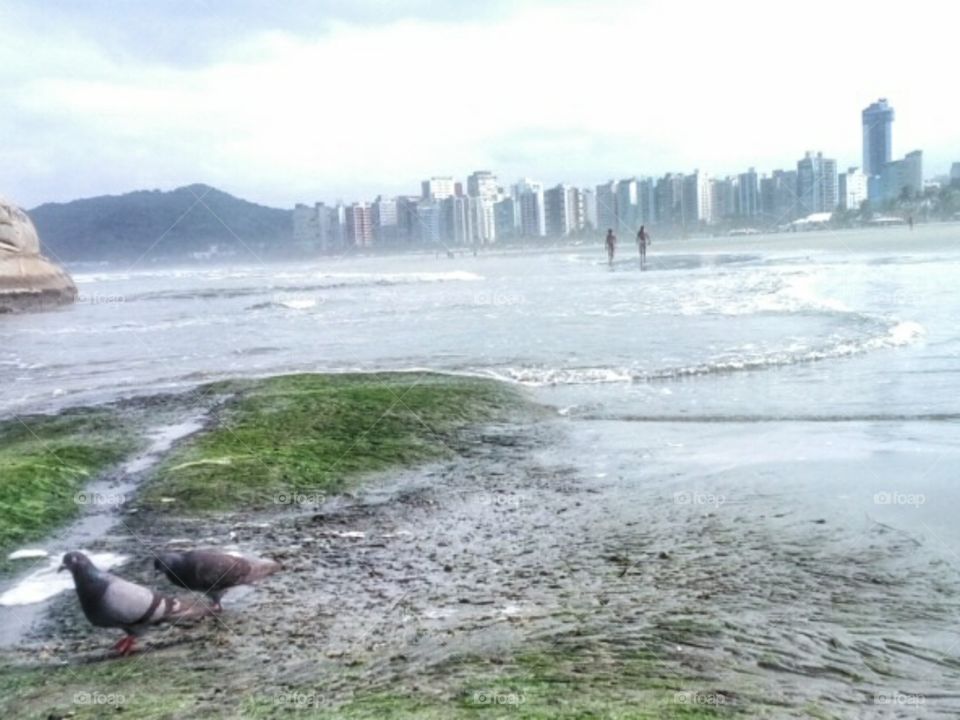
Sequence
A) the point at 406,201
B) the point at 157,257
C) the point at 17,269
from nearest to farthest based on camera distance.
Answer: the point at 17,269
the point at 406,201
the point at 157,257

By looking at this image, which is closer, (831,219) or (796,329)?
(796,329)

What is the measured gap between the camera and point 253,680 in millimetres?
4941

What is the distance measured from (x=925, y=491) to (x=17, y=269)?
149 feet

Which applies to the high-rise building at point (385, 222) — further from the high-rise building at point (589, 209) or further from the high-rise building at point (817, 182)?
the high-rise building at point (817, 182)

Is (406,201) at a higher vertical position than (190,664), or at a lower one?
higher

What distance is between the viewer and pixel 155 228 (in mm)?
166125

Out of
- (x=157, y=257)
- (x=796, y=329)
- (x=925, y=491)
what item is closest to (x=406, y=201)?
(x=157, y=257)

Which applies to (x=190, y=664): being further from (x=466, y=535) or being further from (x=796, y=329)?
(x=796, y=329)

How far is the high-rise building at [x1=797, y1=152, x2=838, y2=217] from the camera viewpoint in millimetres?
134750

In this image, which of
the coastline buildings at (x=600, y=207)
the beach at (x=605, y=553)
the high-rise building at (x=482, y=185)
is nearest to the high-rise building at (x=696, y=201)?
the coastline buildings at (x=600, y=207)
